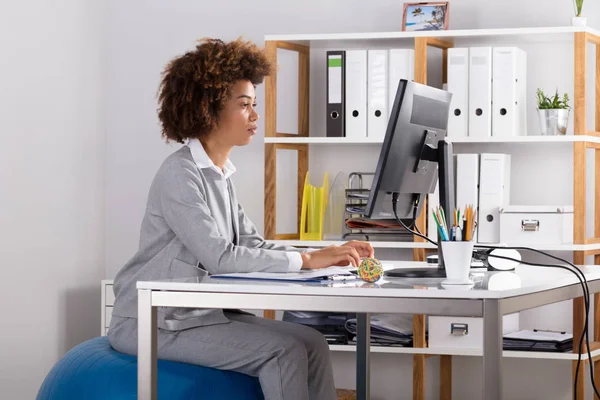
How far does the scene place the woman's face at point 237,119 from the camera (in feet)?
7.70

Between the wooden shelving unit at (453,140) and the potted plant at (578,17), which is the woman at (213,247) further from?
the potted plant at (578,17)

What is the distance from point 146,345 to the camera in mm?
1748

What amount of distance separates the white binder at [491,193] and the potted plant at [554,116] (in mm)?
202

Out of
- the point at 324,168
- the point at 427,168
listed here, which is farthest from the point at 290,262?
the point at 324,168

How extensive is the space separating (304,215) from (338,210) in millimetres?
160

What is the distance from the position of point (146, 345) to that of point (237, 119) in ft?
2.60

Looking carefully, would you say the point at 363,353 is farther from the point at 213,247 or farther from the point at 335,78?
the point at 335,78

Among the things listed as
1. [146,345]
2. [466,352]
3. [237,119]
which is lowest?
[466,352]

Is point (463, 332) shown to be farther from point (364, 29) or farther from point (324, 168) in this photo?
point (364, 29)

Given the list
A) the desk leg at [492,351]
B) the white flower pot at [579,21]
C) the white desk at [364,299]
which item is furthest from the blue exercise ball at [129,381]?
the white flower pot at [579,21]

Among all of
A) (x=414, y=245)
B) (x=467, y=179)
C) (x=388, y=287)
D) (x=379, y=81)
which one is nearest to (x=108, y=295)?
(x=414, y=245)

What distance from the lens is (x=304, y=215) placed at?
11.8 feet

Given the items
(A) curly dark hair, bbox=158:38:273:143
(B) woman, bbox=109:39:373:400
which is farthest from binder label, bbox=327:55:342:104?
(A) curly dark hair, bbox=158:38:273:143

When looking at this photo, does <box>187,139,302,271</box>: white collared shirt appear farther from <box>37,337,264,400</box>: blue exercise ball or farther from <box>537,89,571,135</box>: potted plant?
<box>537,89,571,135</box>: potted plant
